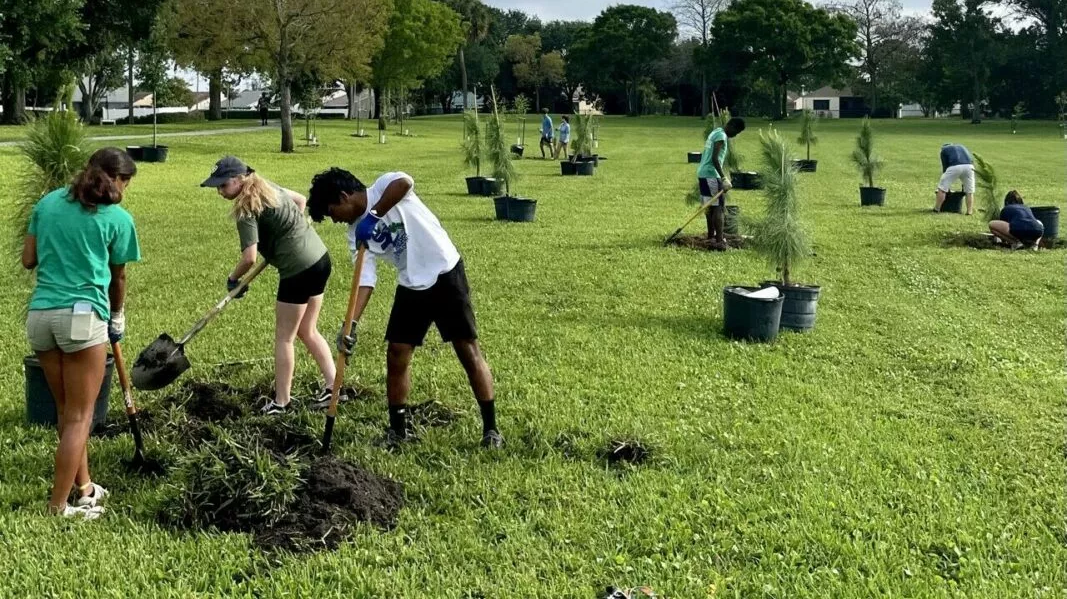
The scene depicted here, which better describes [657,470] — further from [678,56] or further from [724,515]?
[678,56]

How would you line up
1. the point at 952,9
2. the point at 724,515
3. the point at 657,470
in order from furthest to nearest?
the point at 952,9 < the point at 657,470 < the point at 724,515

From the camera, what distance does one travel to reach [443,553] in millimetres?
3719

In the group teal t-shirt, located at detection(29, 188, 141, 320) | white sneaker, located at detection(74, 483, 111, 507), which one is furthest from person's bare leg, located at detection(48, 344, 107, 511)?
teal t-shirt, located at detection(29, 188, 141, 320)

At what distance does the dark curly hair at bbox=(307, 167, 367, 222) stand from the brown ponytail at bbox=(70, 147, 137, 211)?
952mm

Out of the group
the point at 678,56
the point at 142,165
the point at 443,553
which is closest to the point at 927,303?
the point at 443,553

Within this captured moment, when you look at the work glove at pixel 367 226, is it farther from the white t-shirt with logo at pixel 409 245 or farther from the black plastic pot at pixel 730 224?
the black plastic pot at pixel 730 224

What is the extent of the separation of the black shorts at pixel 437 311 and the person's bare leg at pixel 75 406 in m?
1.48

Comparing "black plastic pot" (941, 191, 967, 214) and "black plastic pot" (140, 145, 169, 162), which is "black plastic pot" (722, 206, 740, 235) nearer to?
"black plastic pot" (941, 191, 967, 214)

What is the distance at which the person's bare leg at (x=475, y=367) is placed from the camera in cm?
483

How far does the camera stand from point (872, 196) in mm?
17531

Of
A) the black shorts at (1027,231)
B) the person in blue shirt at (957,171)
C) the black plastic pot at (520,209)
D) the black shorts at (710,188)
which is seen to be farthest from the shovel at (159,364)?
the person in blue shirt at (957,171)

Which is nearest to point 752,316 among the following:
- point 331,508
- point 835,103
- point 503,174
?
point 331,508

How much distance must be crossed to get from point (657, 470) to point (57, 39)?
34095 mm

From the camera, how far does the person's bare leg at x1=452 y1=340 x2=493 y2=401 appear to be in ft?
15.8
